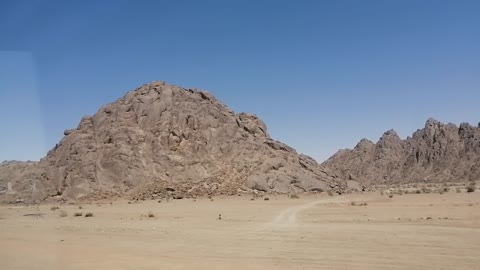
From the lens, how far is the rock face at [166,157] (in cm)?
5950

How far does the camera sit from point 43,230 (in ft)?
82.9

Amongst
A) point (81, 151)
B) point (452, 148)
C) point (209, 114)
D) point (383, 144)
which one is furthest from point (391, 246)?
point (383, 144)

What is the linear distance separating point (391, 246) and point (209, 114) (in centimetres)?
5772

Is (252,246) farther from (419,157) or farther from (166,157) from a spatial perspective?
(419,157)

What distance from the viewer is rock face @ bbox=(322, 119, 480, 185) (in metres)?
126

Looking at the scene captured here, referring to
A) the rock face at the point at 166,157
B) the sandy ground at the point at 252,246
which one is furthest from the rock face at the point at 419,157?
the sandy ground at the point at 252,246

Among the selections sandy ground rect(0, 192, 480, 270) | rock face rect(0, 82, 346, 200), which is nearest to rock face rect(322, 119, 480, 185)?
rock face rect(0, 82, 346, 200)

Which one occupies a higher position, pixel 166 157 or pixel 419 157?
pixel 419 157

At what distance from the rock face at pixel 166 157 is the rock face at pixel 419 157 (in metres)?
47.8

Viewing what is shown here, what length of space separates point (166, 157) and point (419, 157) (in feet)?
325

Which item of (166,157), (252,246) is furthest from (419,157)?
(252,246)

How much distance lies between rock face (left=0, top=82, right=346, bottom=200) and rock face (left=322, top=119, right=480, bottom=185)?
47.8 m

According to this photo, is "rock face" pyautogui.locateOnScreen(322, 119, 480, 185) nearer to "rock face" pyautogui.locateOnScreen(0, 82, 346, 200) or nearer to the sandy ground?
"rock face" pyautogui.locateOnScreen(0, 82, 346, 200)

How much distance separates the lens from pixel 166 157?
64500mm
